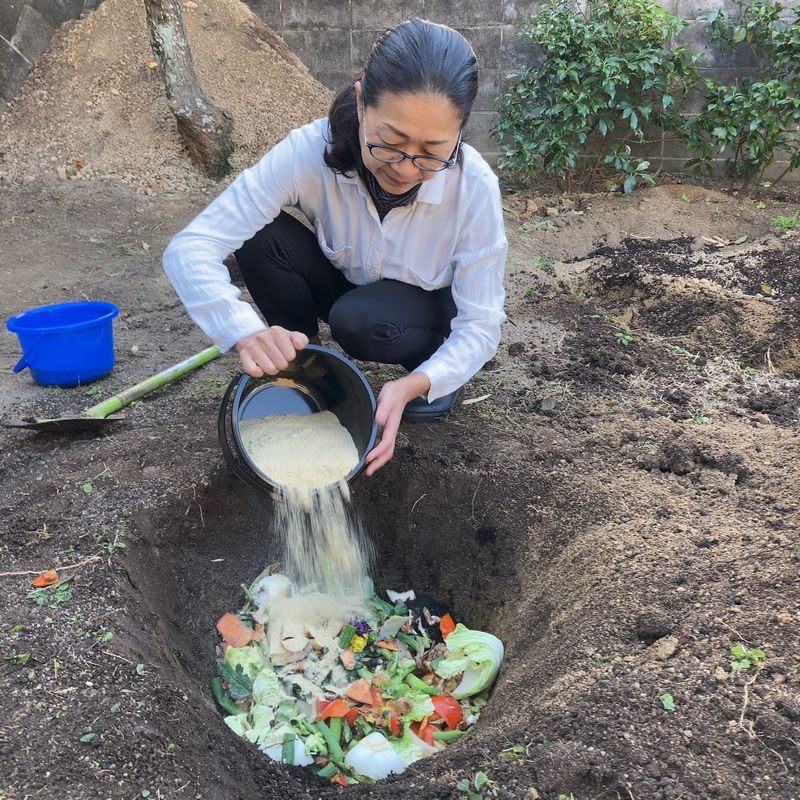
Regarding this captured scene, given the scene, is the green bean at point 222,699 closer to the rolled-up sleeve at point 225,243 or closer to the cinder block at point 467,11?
the rolled-up sleeve at point 225,243

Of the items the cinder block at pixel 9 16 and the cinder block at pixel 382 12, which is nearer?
the cinder block at pixel 9 16

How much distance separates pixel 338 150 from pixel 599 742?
167 cm

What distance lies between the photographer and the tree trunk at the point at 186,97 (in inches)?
194

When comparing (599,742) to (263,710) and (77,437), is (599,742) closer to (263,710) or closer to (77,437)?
(263,710)

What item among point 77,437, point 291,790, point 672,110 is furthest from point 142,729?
point 672,110

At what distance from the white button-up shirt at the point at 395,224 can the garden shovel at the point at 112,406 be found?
2.51 ft

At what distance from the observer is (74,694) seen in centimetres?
166

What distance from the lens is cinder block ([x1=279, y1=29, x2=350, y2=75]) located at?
5.68 metres

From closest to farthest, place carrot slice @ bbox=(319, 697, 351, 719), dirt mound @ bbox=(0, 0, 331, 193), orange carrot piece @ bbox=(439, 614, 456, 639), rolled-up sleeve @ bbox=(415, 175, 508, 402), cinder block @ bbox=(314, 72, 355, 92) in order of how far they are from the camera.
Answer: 1. carrot slice @ bbox=(319, 697, 351, 719)
2. rolled-up sleeve @ bbox=(415, 175, 508, 402)
3. orange carrot piece @ bbox=(439, 614, 456, 639)
4. dirt mound @ bbox=(0, 0, 331, 193)
5. cinder block @ bbox=(314, 72, 355, 92)

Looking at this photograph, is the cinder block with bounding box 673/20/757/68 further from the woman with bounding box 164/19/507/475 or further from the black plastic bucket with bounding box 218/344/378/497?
the black plastic bucket with bounding box 218/344/378/497

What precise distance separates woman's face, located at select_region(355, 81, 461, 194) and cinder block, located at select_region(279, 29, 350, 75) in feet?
14.1

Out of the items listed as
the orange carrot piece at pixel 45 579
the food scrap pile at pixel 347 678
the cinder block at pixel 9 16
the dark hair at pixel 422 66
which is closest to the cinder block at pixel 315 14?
the cinder block at pixel 9 16

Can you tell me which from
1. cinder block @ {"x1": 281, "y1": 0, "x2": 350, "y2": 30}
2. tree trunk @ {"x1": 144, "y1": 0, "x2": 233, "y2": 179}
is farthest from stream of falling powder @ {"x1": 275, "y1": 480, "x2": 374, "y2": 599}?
cinder block @ {"x1": 281, "y1": 0, "x2": 350, "y2": 30}

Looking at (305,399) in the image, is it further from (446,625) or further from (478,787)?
(478,787)
